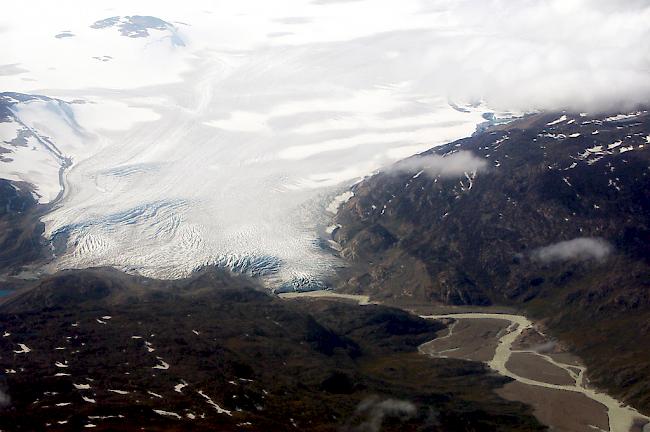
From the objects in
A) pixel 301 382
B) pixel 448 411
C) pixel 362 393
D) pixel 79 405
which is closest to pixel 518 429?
pixel 448 411

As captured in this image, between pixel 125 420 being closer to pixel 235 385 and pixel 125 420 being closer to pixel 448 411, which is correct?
pixel 235 385

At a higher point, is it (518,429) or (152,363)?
(152,363)

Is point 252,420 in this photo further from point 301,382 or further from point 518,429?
point 518,429

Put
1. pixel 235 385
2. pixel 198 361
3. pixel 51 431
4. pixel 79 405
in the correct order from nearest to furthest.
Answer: pixel 51 431 → pixel 79 405 → pixel 235 385 → pixel 198 361

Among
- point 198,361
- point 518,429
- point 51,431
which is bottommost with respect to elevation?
point 518,429

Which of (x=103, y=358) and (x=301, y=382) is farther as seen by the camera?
(x=301, y=382)

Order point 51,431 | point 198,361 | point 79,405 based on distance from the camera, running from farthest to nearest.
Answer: point 198,361 < point 79,405 < point 51,431

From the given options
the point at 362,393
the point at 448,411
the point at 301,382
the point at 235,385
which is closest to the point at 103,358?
the point at 235,385

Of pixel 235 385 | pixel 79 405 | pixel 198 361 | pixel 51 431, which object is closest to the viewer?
pixel 51 431

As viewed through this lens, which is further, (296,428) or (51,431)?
(296,428)
